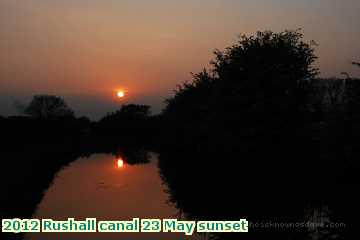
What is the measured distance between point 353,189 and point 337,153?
3518 millimetres

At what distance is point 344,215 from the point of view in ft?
67.2

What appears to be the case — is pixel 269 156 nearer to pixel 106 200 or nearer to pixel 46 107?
pixel 106 200

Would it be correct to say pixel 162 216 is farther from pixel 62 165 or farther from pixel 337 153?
pixel 62 165

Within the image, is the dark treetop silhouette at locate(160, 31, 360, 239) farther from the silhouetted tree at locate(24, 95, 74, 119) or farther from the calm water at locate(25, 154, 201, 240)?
the silhouetted tree at locate(24, 95, 74, 119)

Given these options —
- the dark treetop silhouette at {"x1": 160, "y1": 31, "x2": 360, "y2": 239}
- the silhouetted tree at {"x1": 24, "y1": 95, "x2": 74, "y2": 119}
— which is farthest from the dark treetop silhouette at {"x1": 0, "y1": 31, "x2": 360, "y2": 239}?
the silhouetted tree at {"x1": 24, "y1": 95, "x2": 74, "y2": 119}

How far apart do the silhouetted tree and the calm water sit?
5962 inches

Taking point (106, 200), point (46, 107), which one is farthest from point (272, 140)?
point (46, 107)

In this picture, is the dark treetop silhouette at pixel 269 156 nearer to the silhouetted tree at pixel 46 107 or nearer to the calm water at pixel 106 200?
the calm water at pixel 106 200

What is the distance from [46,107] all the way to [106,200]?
168 m

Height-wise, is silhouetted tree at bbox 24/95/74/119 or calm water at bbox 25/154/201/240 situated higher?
silhouetted tree at bbox 24/95/74/119

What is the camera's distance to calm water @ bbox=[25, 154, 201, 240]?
18188 mm

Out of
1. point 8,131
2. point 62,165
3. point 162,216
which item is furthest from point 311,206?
point 8,131

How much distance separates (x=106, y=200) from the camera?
1022 inches

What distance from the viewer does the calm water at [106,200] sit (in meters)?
18.2
